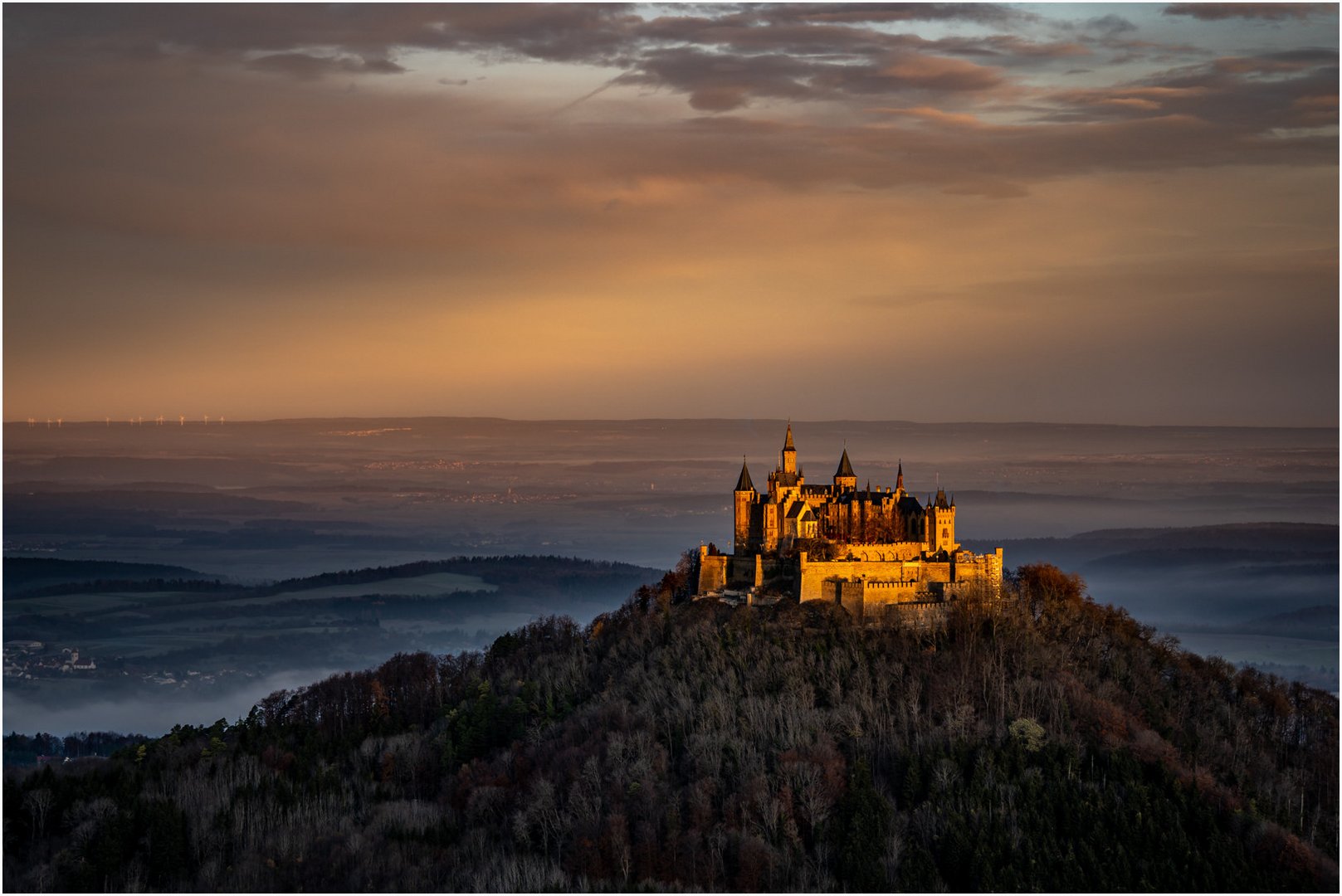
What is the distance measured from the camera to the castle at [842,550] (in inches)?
2616

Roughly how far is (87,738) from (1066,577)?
277 ft

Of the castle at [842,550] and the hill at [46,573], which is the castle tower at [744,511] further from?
the hill at [46,573]

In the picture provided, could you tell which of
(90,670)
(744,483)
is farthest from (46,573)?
(744,483)

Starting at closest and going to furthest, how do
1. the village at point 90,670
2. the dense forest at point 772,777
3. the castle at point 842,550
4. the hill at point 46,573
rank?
the dense forest at point 772,777
the castle at point 842,550
the village at point 90,670
the hill at point 46,573

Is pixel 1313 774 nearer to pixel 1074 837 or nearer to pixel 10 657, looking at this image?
pixel 1074 837

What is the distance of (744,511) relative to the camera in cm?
7162

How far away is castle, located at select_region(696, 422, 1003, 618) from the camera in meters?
66.4

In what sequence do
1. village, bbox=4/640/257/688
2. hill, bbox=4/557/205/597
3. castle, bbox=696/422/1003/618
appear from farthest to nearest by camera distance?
hill, bbox=4/557/205/597 → village, bbox=4/640/257/688 → castle, bbox=696/422/1003/618

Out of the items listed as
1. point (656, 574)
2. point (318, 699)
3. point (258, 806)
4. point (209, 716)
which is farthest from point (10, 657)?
point (258, 806)

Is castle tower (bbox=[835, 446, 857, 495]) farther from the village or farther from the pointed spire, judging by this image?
the village

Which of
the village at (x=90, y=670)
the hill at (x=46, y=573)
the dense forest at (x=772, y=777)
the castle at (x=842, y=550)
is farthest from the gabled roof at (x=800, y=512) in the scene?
the hill at (x=46, y=573)

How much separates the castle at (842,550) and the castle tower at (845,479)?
0.13ft

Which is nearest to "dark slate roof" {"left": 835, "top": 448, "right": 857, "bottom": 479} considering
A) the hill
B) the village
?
the village

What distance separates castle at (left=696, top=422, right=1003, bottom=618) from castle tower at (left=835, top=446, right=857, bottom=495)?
1.6 inches
